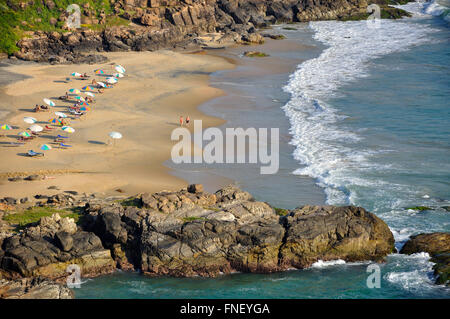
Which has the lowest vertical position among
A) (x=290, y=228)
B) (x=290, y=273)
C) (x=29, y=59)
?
(x=290, y=273)

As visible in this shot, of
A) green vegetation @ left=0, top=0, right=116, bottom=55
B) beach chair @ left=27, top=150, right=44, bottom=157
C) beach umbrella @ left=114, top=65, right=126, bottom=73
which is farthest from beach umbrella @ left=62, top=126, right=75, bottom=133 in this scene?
green vegetation @ left=0, top=0, right=116, bottom=55

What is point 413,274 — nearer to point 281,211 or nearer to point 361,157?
point 281,211

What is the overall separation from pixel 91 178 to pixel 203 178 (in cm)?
673

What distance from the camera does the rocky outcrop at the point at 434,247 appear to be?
2470 centimetres

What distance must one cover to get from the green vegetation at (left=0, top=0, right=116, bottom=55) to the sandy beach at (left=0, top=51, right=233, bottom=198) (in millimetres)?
6305

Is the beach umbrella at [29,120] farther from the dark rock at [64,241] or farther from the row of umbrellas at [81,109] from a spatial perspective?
the dark rock at [64,241]

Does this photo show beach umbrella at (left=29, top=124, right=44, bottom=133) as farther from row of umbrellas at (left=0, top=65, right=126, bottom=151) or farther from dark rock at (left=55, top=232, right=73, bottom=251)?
dark rock at (left=55, top=232, right=73, bottom=251)

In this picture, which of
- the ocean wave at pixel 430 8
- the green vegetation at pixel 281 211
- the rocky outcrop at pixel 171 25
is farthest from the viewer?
the ocean wave at pixel 430 8

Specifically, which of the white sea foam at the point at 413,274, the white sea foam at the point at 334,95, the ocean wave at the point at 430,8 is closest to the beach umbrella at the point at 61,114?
the white sea foam at the point at 334,95

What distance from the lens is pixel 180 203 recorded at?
27.4 metres

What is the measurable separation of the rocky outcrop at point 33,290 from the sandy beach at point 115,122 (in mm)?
9559
